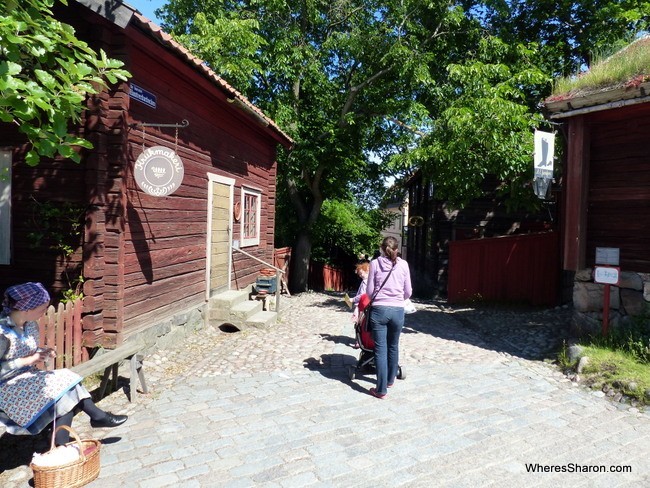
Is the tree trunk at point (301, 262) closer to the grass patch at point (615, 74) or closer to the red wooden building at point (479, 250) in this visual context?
the red wooden building at point (479, 250)

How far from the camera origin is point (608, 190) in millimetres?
6793

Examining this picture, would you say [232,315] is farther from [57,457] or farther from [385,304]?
[57,457]

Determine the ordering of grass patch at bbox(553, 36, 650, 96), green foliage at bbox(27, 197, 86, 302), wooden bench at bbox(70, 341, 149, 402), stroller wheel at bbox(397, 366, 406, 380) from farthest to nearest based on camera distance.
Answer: grass patch at bbox(553, 36, 650, 96) < stroller wheel at bbox(397, 366, 406, 380) < green foliage at bbox(27, 197, 86, 302) < wooden bench at bbox(70, 341, 149, 402)

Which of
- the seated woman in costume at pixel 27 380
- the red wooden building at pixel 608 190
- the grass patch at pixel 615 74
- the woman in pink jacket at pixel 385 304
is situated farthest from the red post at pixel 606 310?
the seated woman in costume at pixel 27 380

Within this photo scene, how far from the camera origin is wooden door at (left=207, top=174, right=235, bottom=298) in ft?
27.6

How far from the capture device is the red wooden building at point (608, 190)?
251 inches

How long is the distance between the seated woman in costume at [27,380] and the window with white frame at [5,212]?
255 cm

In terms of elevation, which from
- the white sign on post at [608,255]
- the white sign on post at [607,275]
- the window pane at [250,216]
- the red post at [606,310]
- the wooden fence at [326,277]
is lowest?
the wooden fence at [326,277]

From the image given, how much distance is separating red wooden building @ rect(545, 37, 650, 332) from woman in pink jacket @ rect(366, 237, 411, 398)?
11.2 ft

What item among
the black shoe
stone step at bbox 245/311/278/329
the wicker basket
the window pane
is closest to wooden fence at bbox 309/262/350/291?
the window pane

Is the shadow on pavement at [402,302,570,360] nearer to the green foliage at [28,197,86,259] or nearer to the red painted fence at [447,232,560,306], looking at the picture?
the red painted fence at [447,232,560,306]

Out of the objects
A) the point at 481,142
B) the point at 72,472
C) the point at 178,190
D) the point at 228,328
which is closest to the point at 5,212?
the point at 178,190

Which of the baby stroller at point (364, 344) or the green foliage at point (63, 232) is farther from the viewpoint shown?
the baby stroller at point (364, 344)

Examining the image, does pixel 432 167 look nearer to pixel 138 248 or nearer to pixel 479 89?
pixel 479 89
